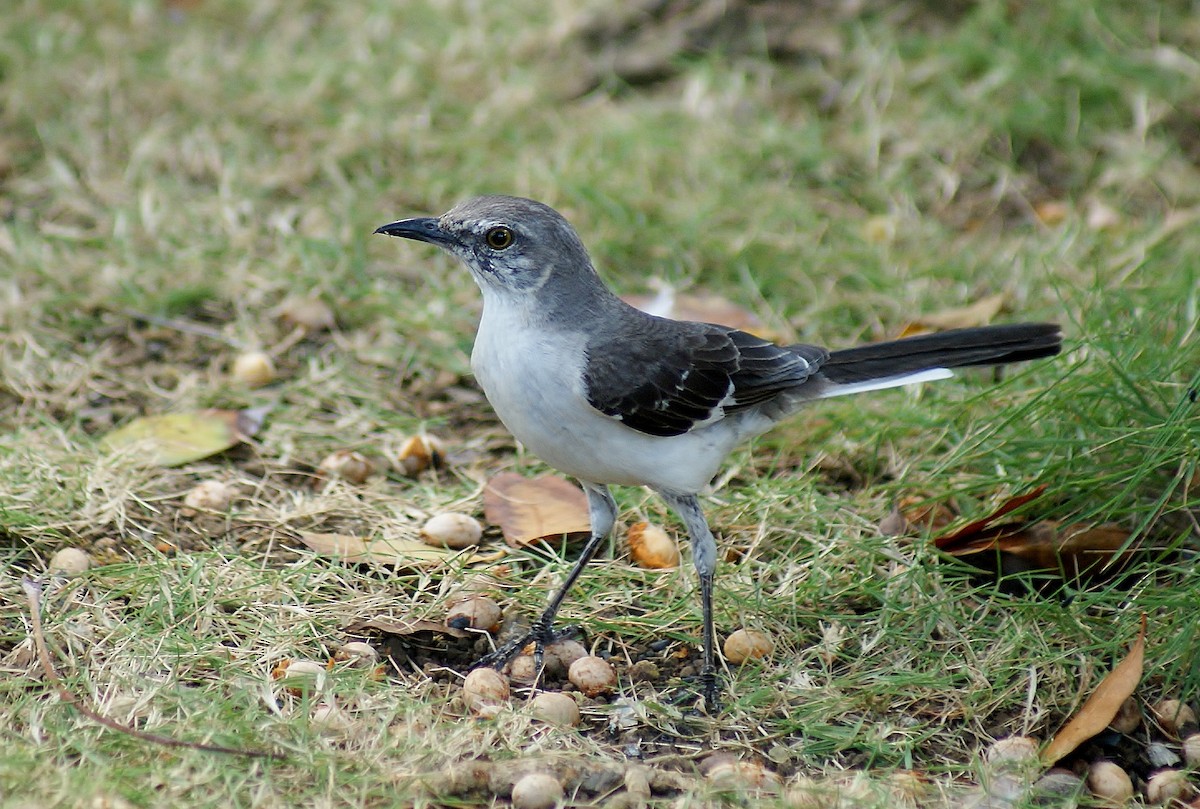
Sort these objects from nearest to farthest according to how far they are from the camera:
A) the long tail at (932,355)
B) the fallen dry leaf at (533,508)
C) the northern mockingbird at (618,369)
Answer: the northern mockingbird at (618,369) → the long tail at (932,355) → the fallen dry leaf at (533,508)

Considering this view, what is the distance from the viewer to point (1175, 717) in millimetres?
3998

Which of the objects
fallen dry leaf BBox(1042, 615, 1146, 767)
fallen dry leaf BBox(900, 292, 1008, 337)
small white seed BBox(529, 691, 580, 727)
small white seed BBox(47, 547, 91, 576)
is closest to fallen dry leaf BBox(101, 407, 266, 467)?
small white seed BBox(47, 547, 91, 576)

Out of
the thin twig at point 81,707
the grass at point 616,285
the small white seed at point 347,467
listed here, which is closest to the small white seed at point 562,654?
the grass at point 616,285

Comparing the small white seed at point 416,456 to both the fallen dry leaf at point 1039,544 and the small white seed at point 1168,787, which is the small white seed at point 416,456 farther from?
the small white seed at point 1168,787

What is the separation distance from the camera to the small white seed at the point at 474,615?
14.4 ft

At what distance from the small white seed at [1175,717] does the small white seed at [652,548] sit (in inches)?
66.1

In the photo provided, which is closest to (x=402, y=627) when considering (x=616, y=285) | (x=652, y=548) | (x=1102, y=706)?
(x=652, y=548)

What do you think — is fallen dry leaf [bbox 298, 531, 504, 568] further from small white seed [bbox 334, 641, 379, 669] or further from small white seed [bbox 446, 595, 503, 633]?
small white seed [bbox 334, 641, 379, 669]

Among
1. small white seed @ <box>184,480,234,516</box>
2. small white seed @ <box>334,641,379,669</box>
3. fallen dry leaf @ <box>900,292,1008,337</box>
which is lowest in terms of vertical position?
fallen dry leaf @ <box>900,292,1008,337</box>

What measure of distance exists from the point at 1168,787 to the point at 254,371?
391cm

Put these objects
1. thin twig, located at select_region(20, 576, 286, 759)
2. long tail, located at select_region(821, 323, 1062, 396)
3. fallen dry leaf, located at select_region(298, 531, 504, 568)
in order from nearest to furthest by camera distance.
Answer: thin twig, located at select_region(20, 576, 286, 759)
long tail, located at select_region(821, 323, 1062, 396)
fallen dry leaf, located at select_region(298, 531, 504, 568)

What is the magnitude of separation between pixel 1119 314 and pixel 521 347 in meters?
2.72

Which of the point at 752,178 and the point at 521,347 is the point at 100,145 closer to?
the point at 752,178

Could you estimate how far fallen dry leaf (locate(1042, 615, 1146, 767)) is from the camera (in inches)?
152
